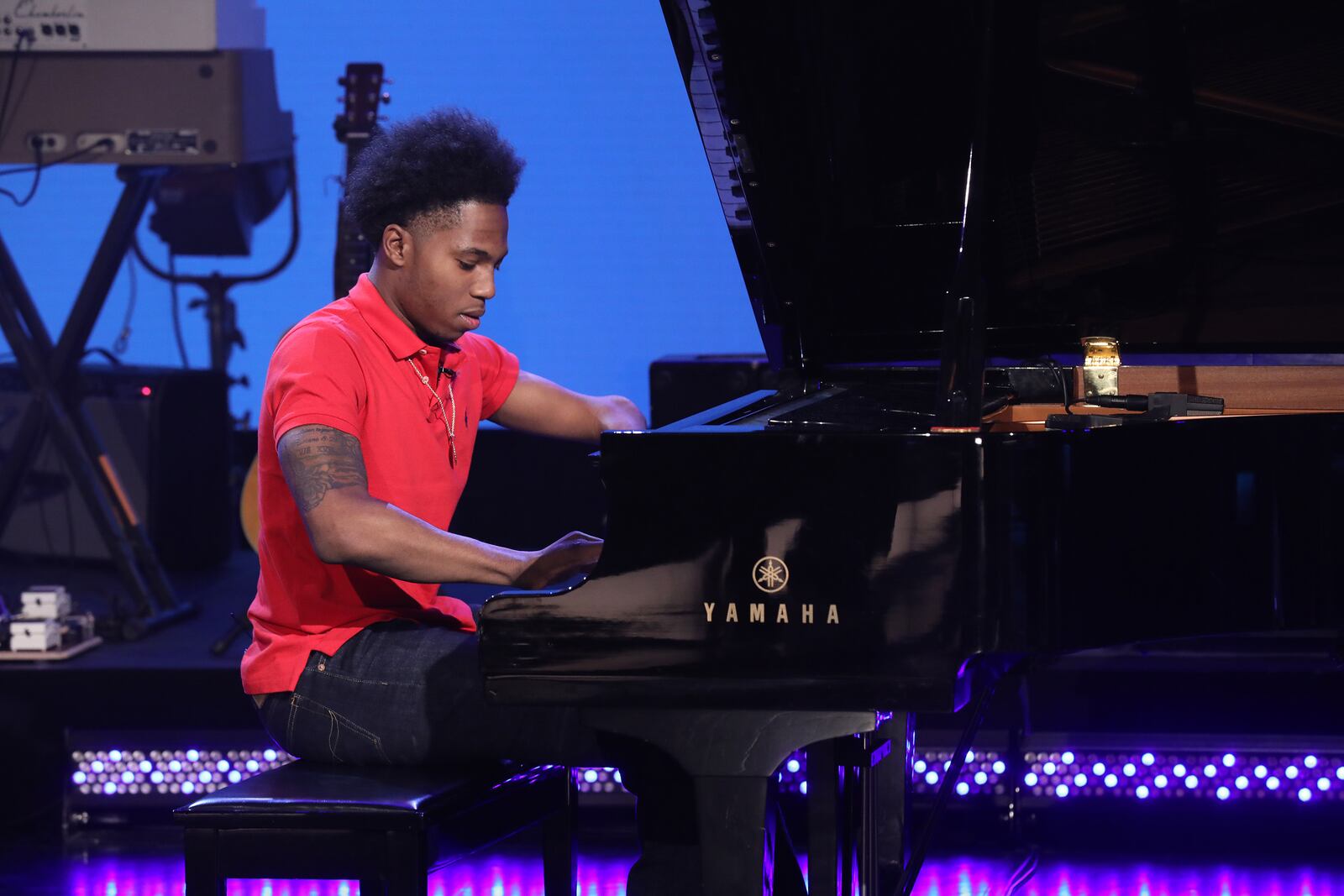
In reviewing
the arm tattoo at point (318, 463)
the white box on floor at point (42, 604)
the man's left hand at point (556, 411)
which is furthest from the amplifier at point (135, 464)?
the arm tattoo at point (318, 463)

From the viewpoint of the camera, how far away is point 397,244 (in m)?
2.49

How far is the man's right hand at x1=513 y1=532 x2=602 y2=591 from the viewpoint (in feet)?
6.97

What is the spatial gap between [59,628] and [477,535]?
1257 millimetres

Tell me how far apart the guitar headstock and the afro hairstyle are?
2029mm

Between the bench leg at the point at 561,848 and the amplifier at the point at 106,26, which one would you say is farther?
the amplifier at the point at 106,26

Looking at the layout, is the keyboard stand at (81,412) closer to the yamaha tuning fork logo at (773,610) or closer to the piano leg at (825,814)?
the piano leg at (825,814)

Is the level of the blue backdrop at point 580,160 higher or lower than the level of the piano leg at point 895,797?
higher

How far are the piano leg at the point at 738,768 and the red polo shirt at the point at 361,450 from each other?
732mm

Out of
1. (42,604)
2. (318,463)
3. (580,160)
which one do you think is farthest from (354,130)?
(318,463)

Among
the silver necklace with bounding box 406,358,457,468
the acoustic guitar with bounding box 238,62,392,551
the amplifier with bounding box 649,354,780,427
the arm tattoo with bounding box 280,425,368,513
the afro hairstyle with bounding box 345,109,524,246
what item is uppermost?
the acoustic guitar with bounding box 238,62,392,551

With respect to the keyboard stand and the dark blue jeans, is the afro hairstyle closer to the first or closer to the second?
the dark blue jeans

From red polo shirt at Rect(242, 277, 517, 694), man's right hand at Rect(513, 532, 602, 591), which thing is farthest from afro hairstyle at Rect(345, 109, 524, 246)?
man's right hand at Rect(513, 532, 602, 591)

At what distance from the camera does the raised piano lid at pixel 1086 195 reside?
2604mm

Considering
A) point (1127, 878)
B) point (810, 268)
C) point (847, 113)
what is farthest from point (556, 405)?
point (1127, 878)
